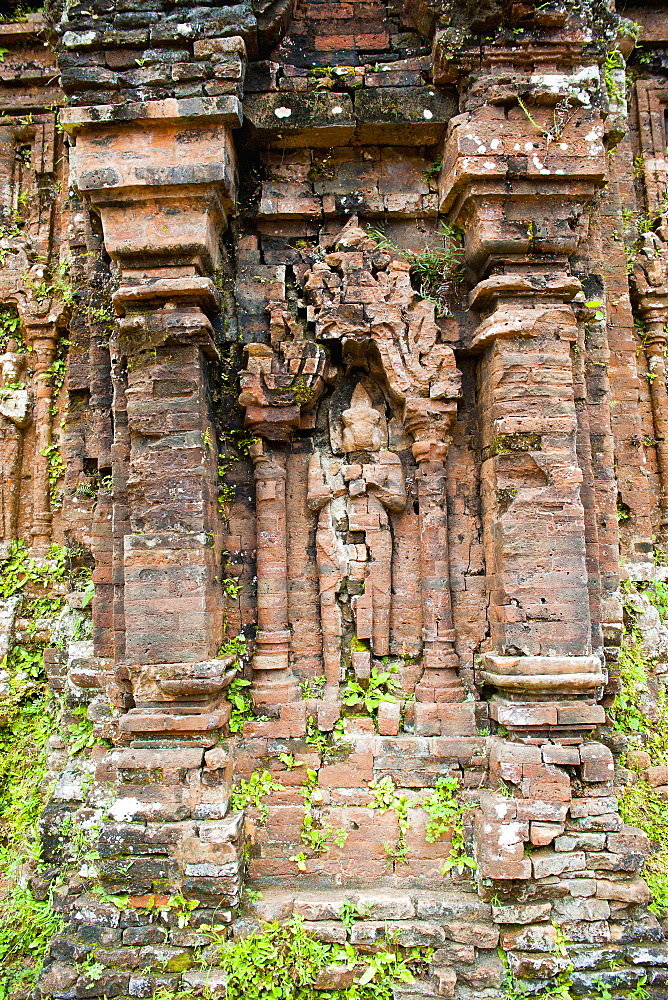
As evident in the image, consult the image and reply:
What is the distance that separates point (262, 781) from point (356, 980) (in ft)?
4.81

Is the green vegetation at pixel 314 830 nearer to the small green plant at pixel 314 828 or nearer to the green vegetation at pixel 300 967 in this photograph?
the small green plant at pixel 314 828

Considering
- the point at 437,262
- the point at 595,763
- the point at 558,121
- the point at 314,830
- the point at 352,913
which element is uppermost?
the point at 558,121

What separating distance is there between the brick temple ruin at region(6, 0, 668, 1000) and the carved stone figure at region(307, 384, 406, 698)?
0.03 meters

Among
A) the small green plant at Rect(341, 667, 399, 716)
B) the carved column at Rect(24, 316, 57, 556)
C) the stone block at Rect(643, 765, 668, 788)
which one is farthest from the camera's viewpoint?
the carved column at Rect(24, 316, 57, 556)

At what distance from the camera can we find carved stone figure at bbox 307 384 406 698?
211 inches

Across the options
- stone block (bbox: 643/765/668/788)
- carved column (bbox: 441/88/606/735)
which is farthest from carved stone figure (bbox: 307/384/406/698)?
stone block (bbox: 643/765/668/788)

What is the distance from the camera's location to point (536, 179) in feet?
16.3

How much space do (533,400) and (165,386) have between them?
9.29 feet

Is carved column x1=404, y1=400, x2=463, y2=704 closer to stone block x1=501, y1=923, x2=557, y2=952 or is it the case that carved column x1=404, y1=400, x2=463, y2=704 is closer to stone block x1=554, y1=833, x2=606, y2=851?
stone block x1=554, y1=833, x2=606, y2=851

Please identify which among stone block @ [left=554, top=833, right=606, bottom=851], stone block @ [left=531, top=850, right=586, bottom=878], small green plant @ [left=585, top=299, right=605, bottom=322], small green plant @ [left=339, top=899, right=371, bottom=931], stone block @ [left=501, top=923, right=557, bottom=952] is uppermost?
small green plant @ [left=585, top=299, right=605, bottom=322]

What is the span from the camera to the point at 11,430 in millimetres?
6727

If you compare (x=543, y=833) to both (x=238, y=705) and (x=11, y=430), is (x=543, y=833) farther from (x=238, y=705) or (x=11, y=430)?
(x=11, y=430)

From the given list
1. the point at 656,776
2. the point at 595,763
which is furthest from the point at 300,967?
the point at 656,776

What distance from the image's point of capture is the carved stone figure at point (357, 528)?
5359 mm
